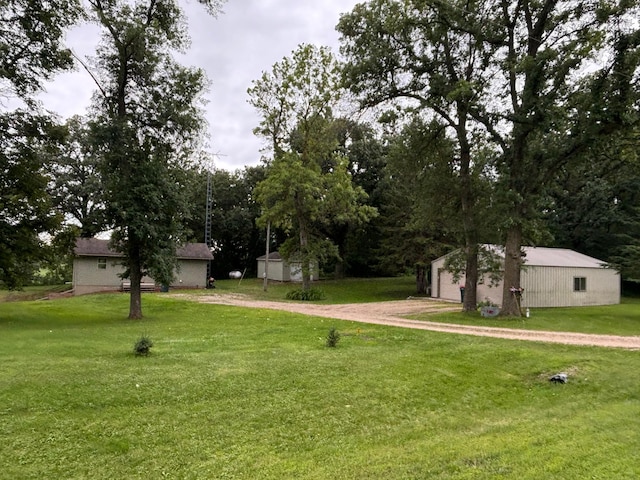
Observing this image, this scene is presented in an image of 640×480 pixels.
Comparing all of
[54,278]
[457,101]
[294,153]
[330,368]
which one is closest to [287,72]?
[294,153]

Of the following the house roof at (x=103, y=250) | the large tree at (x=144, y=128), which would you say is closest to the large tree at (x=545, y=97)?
the large tree at (x=144, y=128)

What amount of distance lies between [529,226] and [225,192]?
37502mm

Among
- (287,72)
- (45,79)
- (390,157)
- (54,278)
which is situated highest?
(287,72)

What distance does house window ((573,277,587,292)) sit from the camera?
970 inches

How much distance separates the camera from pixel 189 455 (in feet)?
15.3

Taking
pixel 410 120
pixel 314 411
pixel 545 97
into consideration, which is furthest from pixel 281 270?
pixel 314 411

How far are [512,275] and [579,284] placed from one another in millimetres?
10072

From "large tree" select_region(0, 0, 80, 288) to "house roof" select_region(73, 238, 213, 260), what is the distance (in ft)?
45.2

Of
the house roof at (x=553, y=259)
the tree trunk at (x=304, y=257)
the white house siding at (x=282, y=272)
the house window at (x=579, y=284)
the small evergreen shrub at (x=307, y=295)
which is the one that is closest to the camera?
the house roof at (x=553, y=259)

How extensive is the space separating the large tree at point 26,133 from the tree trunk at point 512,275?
17686 mm

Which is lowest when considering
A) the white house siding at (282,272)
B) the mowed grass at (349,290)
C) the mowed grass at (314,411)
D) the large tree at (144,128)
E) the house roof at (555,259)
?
the mowed grass at (349,290)

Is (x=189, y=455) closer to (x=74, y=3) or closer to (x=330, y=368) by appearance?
(x=330, y=368)

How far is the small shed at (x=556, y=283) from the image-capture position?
22.9 metres

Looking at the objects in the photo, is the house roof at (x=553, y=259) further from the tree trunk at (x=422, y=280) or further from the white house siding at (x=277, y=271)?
the white house siding at (x=277, y=271)
